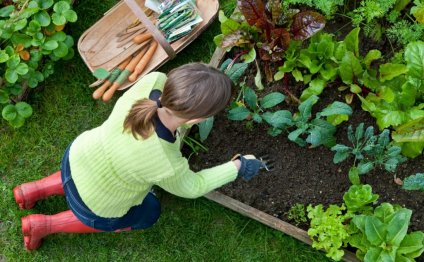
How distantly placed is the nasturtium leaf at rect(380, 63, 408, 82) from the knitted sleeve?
902 millimetres

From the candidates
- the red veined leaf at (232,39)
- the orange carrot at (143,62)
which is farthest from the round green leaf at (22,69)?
the red veined leaf at (232,39)

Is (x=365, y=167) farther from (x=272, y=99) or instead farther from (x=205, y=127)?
(x=205, y=127)

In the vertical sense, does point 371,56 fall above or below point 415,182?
above

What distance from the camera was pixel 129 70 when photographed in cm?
374

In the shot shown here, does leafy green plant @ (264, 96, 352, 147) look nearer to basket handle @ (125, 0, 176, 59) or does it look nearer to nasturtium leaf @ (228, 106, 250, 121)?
nasturtium leaf @ (228, 106, 250, 121)

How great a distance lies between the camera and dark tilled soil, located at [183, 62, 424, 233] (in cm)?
335

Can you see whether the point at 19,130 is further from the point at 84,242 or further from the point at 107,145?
the point at 107,145

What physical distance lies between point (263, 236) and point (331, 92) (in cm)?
88

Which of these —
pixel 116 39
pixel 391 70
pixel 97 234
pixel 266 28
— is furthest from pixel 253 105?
pixel 97 234

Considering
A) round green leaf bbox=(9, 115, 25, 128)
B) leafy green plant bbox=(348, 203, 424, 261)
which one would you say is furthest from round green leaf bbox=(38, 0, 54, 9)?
leafy green plant bbox=(348, 203, 424, 261)

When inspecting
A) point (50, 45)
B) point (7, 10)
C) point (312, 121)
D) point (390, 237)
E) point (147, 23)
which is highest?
point (7, 10)

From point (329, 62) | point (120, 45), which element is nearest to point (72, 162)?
point (120, 45)

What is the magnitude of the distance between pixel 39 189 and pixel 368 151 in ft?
5.89

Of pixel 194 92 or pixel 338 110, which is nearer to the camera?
pixel 194 92
